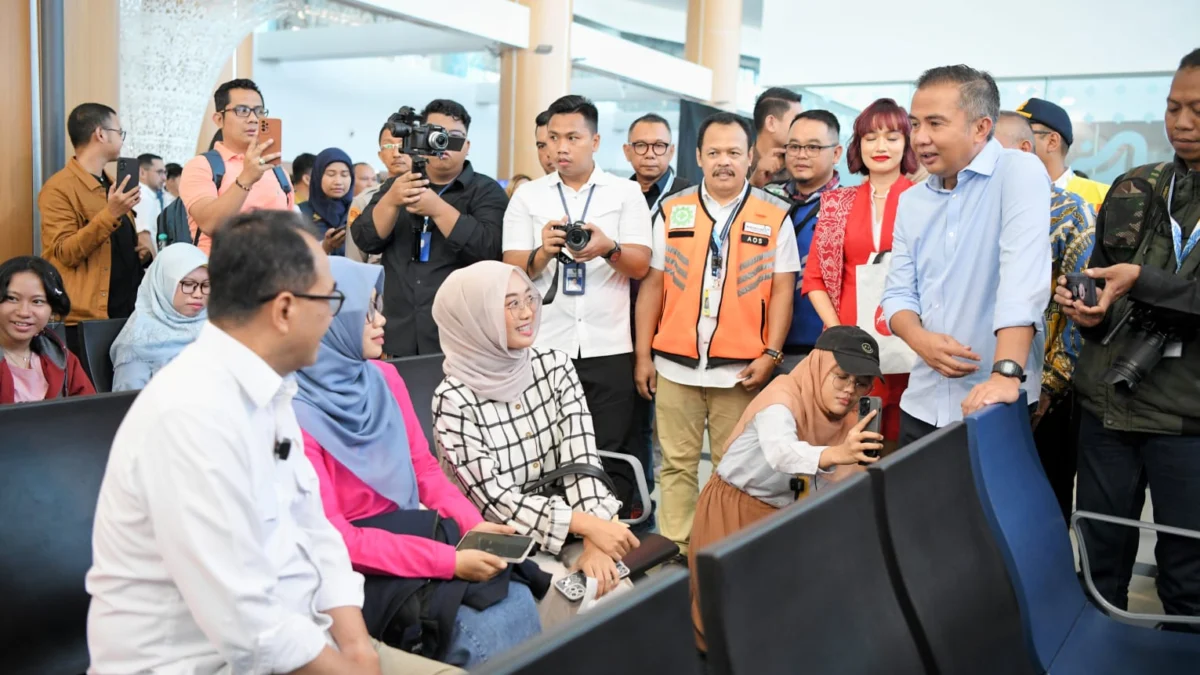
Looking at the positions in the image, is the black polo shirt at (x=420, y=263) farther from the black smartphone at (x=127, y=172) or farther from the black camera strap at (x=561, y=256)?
the black smartphone at (x=127, y=172)

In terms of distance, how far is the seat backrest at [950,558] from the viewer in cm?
156

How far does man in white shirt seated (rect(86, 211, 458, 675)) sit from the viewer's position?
127 cm

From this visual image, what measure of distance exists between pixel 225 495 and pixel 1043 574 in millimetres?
1638

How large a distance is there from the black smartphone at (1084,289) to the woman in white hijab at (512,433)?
114 centimetres

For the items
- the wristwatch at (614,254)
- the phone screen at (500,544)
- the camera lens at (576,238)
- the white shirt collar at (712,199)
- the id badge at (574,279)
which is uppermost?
the white shirt collar at (712,199)

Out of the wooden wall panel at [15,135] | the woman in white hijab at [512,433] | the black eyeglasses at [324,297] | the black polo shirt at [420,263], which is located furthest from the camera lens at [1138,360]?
the wooden wall panel at [15,135]

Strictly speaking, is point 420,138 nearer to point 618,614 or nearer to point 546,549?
point 546,549

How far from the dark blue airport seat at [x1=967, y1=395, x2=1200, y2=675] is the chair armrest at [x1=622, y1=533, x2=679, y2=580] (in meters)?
0.74

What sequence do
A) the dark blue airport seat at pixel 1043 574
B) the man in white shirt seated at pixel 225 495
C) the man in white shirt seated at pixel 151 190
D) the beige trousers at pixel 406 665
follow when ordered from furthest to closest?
the man in white shirt seated at pixel 151 190 < the dark blue airport seat at pixel 1043 574 < the beige trousers at pixel 406 665 < the man in white shirt seated at pixel 225 495

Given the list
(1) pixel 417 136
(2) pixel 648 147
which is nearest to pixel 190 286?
(1) pixel 417 136

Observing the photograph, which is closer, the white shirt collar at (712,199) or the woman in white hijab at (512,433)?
the woman in white hijab at (512,433)

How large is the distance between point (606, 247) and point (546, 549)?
129 cm

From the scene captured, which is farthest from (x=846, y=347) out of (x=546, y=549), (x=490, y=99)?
(x=490, y=99)

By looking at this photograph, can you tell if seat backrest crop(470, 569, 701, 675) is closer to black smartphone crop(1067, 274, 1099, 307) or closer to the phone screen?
the phone screen
